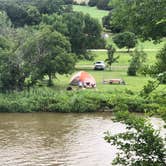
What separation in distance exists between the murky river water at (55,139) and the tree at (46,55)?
530 cm

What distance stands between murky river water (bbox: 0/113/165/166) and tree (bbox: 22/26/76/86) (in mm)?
5296

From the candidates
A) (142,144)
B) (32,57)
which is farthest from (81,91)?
(142,144)

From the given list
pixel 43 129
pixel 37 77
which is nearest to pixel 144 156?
pixel 43 129

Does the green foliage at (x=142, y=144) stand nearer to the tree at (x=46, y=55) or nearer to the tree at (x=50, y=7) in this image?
the tree at (x=46, y=55)

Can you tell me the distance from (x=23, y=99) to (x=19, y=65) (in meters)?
2.96

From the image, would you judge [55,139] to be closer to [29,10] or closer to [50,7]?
[29,10]

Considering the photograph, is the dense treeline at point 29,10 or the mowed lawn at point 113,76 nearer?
the mowed lawn at point 113,76

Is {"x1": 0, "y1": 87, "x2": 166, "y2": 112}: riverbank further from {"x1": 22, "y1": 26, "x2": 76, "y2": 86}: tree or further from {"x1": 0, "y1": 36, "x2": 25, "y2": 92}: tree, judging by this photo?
{"x1": 22, "y1": 26, "x2": 76, "y2": 86}: tree

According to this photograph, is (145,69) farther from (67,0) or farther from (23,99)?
(67,0)

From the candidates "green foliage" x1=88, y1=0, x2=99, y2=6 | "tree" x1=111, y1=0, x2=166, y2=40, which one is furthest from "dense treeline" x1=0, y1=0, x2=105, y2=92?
"green foliage" x1=88, y1=0, x2=99, y2=6

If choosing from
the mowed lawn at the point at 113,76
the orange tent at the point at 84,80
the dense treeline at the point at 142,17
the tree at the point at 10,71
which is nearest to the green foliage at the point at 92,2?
the mowed lawn at the point at 113,76

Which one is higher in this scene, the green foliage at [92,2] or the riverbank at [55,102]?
the green foliage at [92,2]

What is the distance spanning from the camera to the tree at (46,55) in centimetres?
4199

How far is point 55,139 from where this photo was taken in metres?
29.8
